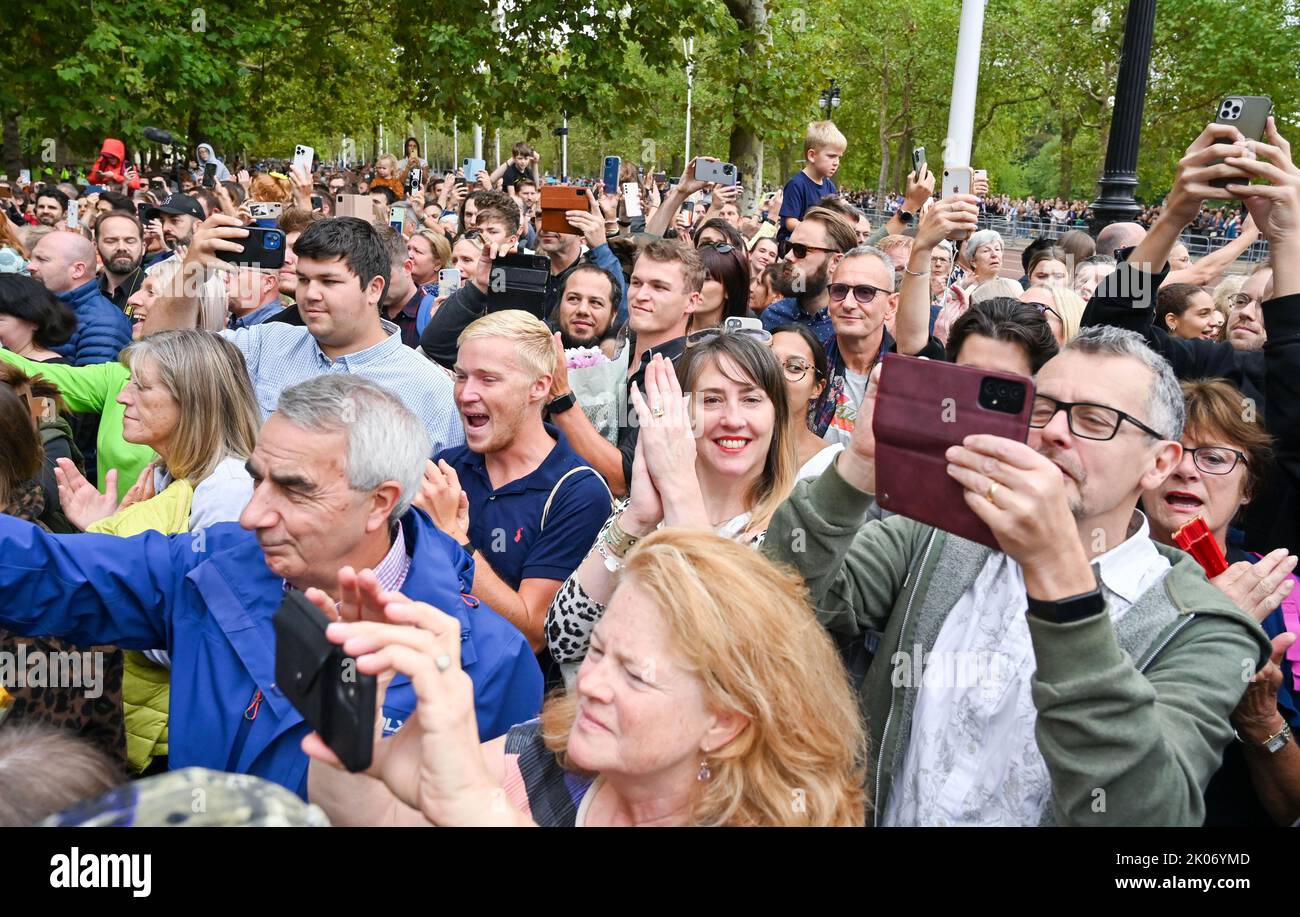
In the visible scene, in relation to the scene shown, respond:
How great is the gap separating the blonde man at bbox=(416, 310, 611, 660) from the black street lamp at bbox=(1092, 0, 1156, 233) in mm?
7209

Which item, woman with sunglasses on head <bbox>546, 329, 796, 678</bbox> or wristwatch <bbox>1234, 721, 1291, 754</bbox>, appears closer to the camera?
wristwatch <bbox>1234, 721, 1291, 754</bbox>

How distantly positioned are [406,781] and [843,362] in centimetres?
370

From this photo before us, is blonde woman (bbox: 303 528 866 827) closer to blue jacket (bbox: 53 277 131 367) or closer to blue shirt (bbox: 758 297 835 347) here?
blue shirt (bbox: 758 297 835 347)

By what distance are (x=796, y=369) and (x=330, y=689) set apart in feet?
9.37

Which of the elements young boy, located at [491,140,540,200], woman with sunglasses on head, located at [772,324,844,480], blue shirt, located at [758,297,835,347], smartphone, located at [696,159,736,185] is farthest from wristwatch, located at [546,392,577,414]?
young boy, located at [491,140,540,200]

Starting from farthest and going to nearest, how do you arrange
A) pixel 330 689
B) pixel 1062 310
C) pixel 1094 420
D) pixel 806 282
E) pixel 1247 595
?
pixel 806 282 → pixel 1062 310 → pixel 1247 595 → pixel 1094 420 → pixel 330 689

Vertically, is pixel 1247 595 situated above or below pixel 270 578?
above

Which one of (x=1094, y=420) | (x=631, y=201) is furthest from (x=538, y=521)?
(x=631, y=201)

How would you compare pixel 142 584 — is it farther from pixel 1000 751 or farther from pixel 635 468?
pixel 1000 751

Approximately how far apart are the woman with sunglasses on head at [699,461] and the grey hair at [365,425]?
52 centimetres

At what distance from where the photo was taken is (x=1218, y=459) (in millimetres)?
3086

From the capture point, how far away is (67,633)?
236cm

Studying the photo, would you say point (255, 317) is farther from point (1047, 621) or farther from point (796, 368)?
point (1047, 621)

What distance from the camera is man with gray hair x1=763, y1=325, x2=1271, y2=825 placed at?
1706mm
